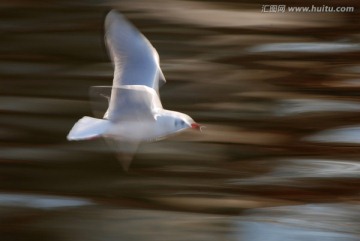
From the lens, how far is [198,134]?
5.59m

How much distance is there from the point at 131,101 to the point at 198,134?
123cm

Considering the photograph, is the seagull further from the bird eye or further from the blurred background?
the blurred background

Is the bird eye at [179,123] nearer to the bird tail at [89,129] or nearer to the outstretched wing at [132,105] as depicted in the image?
the outstretched wing at [132,105]

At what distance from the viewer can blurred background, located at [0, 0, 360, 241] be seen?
4.73 meters

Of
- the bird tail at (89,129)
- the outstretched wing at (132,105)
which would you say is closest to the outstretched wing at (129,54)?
the outstretched wing at (132,105)

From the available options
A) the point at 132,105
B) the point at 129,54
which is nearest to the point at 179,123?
the point at 132,105

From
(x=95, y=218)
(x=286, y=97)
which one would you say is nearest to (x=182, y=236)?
A: (x=95, y=218)

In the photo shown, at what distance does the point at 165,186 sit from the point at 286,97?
→ 56.3 inches

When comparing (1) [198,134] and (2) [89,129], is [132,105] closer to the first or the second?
(2) [89,129]

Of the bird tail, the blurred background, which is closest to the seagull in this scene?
the bird tail

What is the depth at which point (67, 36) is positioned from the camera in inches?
283

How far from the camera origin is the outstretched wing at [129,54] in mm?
4590

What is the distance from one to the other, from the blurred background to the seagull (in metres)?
0.41

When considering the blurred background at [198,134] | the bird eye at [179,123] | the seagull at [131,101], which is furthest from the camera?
the blurred background at [198,134]
